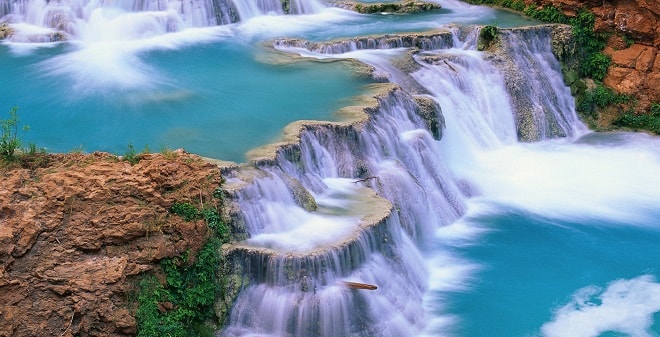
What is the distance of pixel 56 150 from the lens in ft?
34.5

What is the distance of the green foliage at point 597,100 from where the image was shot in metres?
16.2

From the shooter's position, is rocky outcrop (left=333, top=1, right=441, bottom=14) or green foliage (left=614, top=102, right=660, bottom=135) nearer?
green foliage (left=614, top=102, right=660, bottom=135)

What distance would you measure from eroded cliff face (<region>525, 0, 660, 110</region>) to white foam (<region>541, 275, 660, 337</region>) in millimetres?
6710

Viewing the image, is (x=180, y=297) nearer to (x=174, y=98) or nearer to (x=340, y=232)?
(x=340, y=232)

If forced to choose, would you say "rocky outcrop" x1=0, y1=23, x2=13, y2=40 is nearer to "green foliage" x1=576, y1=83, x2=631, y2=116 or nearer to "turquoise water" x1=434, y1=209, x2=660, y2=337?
"turquoise water" x1=434, y1=209, x2=660, y2=337

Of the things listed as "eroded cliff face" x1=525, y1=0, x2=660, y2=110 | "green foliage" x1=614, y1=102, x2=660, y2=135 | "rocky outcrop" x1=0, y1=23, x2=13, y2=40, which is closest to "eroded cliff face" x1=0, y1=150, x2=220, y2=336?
"rocky outcrop" x1=0, y1=23, x2=13, y2=40

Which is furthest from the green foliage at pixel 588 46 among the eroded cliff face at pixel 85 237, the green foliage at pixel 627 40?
the eroded cliff face at pixel 85 237

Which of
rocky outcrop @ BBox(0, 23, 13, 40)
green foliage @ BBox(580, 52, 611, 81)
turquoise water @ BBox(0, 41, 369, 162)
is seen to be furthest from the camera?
green foliage @ BBox(580, 52, 611, 81)

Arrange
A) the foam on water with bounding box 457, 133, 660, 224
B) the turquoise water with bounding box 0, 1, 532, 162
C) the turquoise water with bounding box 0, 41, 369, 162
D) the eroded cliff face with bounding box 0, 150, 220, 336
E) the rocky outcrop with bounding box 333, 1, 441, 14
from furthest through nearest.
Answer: the rocky outcrop with bounding box 333, 1, 441, 14, the foam on water with bounding box 457, 133, 660, 224, the turquoise water with bounding box 0, 1, 532, 162, the turquoise water with bounding box 0, 41, 369, 162, the eroded cliff face with bounding box 0, 150, 220, 336

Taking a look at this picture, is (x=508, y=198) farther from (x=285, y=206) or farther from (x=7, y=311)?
(x=7, y=311)

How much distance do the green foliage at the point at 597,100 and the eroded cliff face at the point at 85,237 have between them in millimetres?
10090

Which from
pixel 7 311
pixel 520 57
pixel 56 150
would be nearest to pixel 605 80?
pixel 520 57

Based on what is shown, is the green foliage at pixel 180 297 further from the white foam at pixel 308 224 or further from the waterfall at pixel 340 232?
the white foam at pixel 308 224

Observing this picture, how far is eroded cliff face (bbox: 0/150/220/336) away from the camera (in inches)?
295
